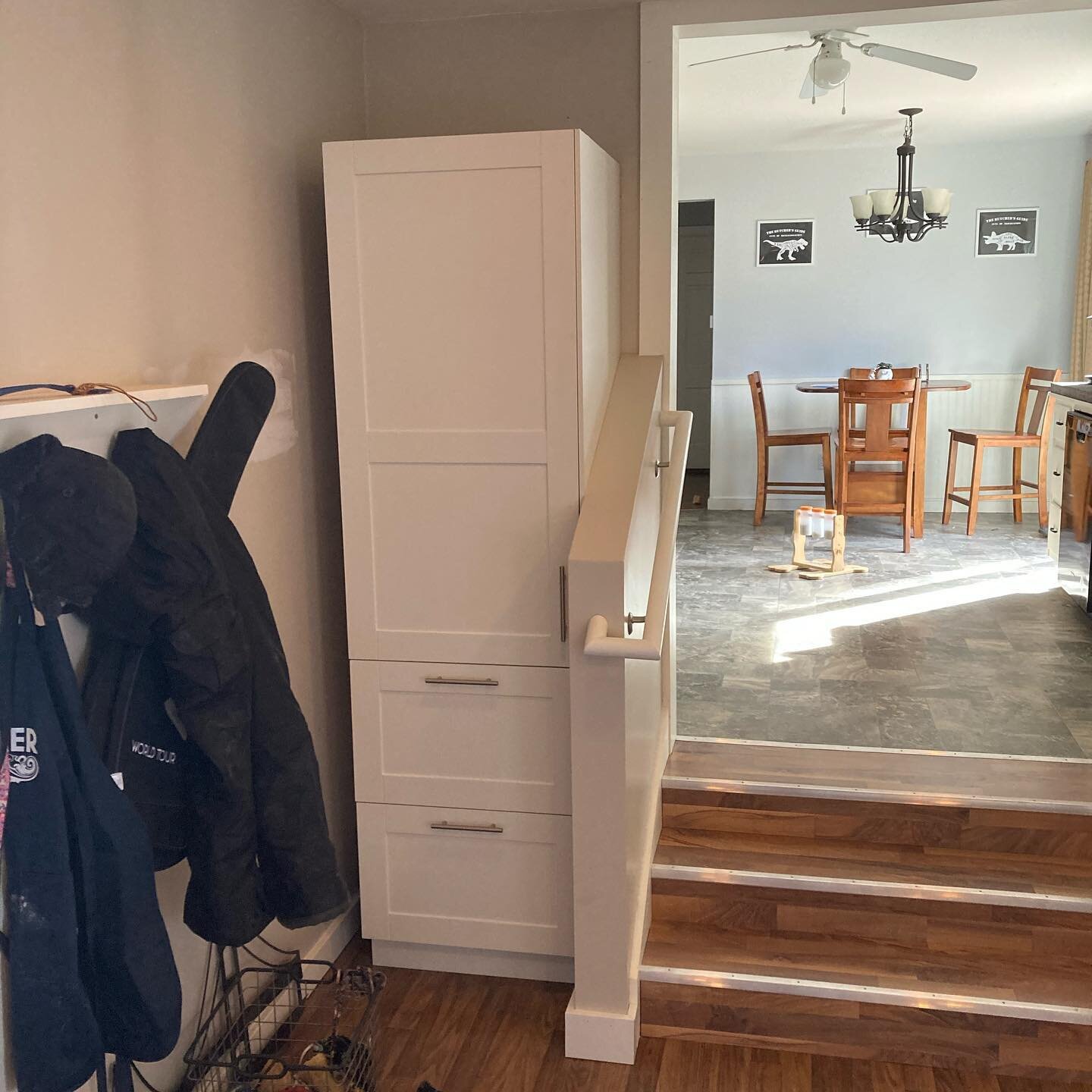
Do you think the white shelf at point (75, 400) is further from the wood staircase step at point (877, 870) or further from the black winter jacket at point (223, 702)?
the wood staircase step at point (877, 870)

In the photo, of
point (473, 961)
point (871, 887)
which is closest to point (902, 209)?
point (871, 887)

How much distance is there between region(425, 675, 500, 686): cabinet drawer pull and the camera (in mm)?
2412

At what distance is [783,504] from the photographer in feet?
23.7

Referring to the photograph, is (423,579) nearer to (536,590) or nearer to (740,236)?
(536,590)

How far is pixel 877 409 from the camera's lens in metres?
5.98

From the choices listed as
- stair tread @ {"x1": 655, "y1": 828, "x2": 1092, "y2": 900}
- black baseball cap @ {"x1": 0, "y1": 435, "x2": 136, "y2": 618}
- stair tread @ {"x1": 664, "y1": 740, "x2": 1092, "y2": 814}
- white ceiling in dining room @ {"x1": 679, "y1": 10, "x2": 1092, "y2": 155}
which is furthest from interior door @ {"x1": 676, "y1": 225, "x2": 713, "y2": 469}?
black baseball cap @ {"x1": 0, "y1": 435, "x2": 136, "y2": 618}

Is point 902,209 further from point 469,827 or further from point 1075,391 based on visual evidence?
point 469,827

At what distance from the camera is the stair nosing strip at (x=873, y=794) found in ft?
8.52

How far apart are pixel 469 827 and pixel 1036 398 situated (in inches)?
214

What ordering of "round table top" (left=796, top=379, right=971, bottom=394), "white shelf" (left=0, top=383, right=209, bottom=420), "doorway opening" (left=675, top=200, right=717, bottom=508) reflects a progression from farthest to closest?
"doorway opening" (left=675, top=200, right=717, bottom=508), "round table top" (left=796, top=379, right=971, bottom=394), "white shelf" (left=0, top=383, right=209, bottom=420)

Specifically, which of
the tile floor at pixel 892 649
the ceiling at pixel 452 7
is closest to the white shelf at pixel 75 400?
the ceiling at pixel 452 7

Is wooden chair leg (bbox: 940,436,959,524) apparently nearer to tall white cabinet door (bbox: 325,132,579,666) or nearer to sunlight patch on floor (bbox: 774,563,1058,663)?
sunlight patch on floor (bbox: 774,563,1058,663)

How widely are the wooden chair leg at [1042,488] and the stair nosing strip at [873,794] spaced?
13.4 feet

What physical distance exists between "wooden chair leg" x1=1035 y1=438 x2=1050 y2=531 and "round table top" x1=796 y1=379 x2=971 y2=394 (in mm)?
522
